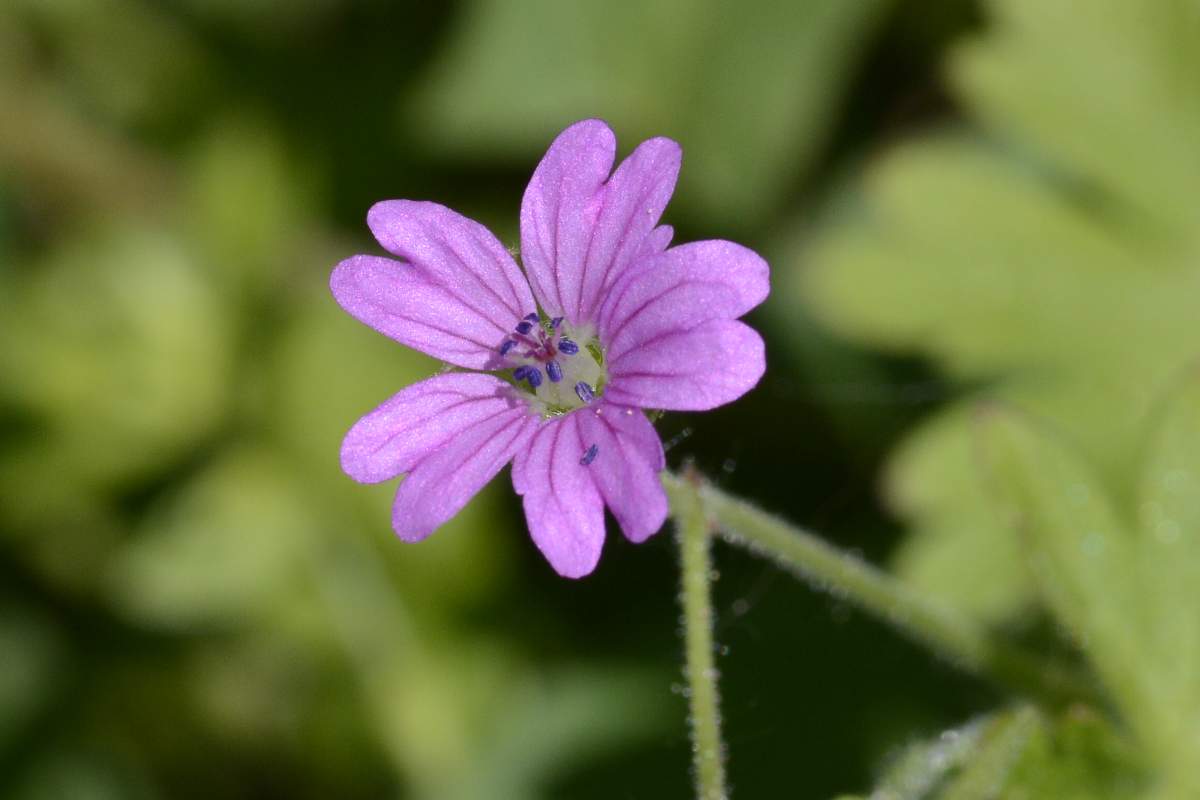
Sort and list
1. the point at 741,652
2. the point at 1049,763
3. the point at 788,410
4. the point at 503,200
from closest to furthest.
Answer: the point at 1049,763 < the point at 741,652 < the point at 788,410 < the point at 503,200

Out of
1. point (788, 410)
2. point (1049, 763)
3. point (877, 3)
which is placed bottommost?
point (788, 410)

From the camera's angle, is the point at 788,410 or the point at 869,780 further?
the point at 788,410

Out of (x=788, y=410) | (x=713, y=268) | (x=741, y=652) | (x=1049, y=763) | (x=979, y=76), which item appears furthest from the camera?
(x=788, y=410)

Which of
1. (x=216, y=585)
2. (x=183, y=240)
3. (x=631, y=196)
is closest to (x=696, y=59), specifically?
(x=183, y=240)

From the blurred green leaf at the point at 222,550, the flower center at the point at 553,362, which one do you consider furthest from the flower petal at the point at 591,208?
the blurred green leaf at the point at 222,550

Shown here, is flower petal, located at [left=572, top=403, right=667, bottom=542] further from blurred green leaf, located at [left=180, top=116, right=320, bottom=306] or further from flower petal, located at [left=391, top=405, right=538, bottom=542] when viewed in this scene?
blurred green leaf, located at [left=180, top=116, right=320, bottom=306]

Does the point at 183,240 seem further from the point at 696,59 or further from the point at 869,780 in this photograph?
the point at 869,780

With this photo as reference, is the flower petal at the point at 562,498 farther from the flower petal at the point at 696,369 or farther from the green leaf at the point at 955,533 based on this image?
the green leaf at the point at 955,533

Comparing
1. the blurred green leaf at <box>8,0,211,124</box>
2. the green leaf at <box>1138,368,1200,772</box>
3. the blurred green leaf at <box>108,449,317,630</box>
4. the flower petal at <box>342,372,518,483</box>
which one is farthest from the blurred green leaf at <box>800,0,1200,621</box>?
the blurred green leaf at <box>8,0,211,124</box>
